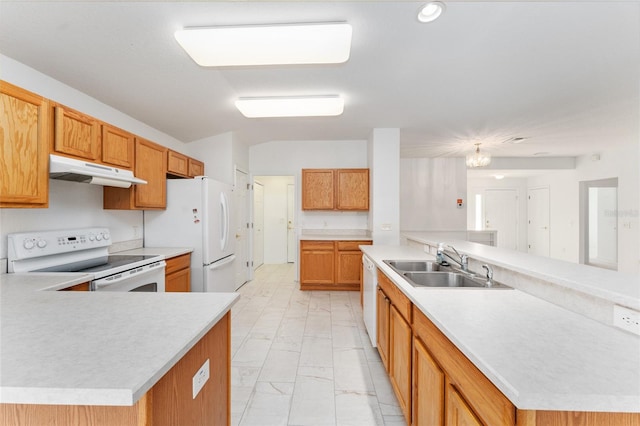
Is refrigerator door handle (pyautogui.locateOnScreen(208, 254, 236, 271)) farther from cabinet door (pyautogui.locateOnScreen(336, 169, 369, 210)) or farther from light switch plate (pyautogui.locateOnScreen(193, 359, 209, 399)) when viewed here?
light switch plate (pyautogui.locateOnScreen(193, 359, 209, 399))

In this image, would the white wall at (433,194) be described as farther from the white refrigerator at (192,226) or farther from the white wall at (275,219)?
the white refrigerator at (192,226)

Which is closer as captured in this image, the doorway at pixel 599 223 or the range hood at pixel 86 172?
the range hood at pixel 86 172

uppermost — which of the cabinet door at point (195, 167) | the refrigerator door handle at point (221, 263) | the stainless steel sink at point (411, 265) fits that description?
the cabinet door at point (195, 167)

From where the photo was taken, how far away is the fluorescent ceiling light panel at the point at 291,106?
2.88 meters

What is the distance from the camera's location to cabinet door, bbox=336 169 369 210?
4.74 metres

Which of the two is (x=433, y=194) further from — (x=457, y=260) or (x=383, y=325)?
(x=383, y=325)

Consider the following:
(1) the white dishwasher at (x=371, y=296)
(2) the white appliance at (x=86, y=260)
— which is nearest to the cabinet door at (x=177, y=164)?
(2) the white appliance at (x=86, y=260)

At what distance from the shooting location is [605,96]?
3004 mm

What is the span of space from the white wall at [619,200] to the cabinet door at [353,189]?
5.07 meters

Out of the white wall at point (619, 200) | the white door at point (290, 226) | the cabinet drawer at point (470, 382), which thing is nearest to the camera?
the cabinet drawer at point (470, 382)

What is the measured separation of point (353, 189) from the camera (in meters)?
4.77

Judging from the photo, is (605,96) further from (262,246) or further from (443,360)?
(262,246)

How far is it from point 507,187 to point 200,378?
9.73 meters

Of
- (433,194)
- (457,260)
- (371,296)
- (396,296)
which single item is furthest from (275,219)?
(396,296)
